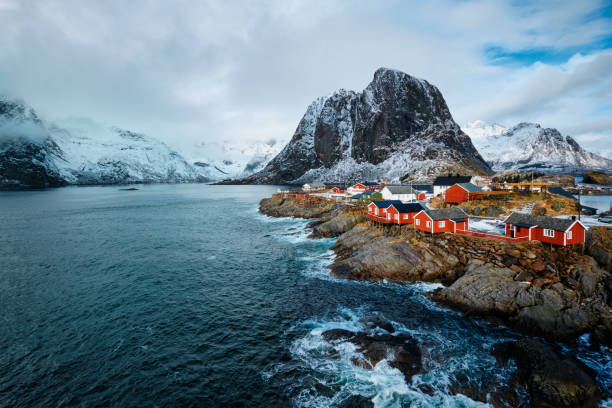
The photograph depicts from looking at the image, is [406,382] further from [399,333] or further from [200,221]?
[200,221]

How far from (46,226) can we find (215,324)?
79.4 meters

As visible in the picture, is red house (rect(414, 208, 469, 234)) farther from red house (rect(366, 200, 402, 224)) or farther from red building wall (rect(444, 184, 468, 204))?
red building wall (rect(444, 184, 468, 204))

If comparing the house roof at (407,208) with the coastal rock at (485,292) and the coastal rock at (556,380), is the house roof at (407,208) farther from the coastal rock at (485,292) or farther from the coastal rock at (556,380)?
the coastal rock at (556,380)

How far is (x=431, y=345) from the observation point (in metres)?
21.5

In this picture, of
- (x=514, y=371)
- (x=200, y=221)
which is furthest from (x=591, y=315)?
(x=200, y=221)

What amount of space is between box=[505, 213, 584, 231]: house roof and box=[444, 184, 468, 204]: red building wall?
94.6ft

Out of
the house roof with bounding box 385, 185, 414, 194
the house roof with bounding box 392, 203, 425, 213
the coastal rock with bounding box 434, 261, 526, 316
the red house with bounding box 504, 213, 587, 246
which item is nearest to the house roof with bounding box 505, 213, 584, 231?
the red house with bounding box 504, 213, 587, 246

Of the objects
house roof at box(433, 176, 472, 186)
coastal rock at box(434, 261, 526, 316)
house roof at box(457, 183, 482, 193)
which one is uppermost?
house roof at box(433, 176, 472, 186)

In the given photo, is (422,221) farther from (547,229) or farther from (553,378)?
(553,378)

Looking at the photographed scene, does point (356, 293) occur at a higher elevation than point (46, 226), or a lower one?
lower

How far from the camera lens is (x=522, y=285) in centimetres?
2728

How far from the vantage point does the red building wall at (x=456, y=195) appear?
2551 inches

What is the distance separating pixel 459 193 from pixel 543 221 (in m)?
32.6

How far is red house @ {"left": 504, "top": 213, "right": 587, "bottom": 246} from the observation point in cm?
3212
